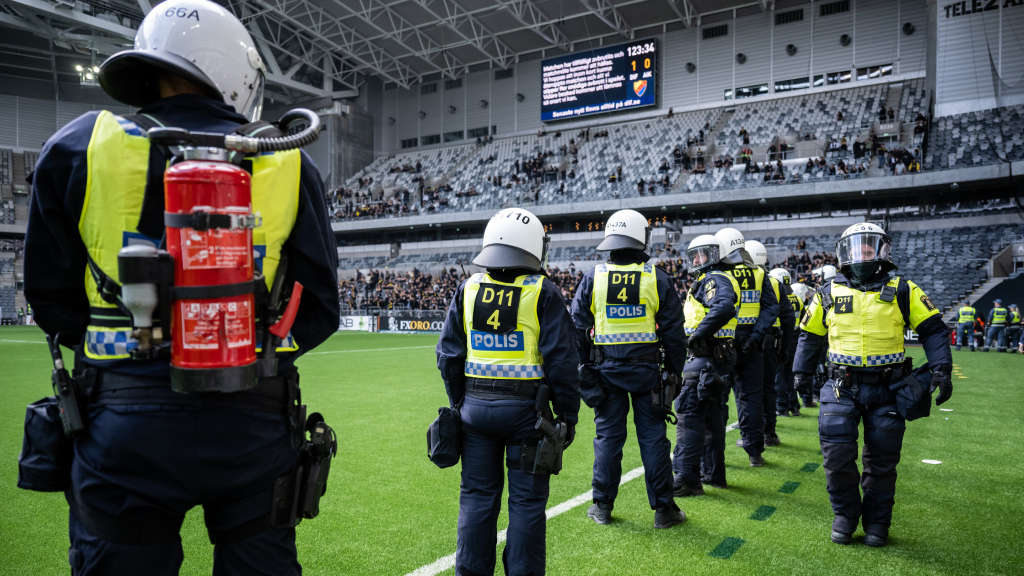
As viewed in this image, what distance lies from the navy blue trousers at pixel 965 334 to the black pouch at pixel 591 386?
20366 millimetres

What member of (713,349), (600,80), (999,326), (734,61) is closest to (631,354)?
(713,349)

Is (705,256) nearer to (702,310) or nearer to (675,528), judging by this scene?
(702,310)

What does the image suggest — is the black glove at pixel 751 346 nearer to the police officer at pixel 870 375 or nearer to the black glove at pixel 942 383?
the police officer at pixel 870 375

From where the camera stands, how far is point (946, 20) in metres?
27.3

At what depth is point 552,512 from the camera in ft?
15.1

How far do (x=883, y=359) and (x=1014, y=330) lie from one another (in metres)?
20.4

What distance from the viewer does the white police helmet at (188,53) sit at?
171 centimetres

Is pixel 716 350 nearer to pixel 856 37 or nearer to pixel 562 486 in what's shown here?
pixel 562 486

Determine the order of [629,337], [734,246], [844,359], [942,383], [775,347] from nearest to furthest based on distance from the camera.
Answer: [942,383]
[844,359]
[629,337]
[734,246]
[775,347]

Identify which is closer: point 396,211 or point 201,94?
point 201,94

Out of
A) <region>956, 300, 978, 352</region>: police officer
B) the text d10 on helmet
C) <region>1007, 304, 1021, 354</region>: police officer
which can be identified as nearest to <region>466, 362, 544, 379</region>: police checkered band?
the text d10 on helmet

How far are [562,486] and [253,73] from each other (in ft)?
14.0

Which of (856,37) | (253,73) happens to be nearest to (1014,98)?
(856,37)

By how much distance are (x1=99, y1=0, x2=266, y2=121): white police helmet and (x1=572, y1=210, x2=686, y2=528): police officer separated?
10.0ft
